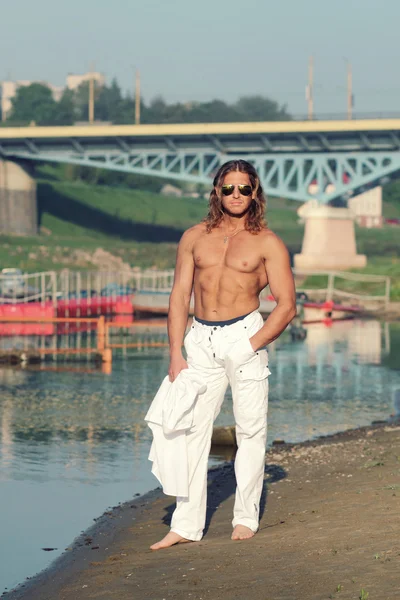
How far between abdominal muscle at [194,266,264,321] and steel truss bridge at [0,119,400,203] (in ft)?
217

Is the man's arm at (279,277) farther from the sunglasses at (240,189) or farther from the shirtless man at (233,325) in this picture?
the sunglasses at (240,189)

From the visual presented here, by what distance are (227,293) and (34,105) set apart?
150930 millimetres

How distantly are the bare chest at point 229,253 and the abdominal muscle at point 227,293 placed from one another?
48mm

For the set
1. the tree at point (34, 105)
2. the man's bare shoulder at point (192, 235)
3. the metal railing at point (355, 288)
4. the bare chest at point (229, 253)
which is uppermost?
the tree at point (34, 105)

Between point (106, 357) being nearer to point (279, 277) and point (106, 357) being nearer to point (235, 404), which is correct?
point (235, 404)

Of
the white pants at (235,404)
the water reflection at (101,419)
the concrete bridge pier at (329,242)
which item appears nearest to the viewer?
the white pants at (235,404)

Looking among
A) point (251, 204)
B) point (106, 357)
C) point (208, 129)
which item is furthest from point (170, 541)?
point (208, 129)

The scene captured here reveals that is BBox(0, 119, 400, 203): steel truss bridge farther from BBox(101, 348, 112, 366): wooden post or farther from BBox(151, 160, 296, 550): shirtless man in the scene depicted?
BBox(151, 160, 296, 550): shirtless man

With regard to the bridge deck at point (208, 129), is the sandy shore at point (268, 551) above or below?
below

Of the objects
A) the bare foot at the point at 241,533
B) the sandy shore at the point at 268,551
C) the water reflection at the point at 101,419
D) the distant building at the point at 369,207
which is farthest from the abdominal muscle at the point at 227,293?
the distant building at the point at 369,207

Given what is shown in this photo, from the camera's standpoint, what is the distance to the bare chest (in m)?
8.80

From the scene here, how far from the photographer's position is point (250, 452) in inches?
348

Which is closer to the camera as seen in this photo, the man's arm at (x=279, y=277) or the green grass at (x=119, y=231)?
the man's arm at (x=279, y=277)

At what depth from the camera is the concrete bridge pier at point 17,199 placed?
9006 centimetres
